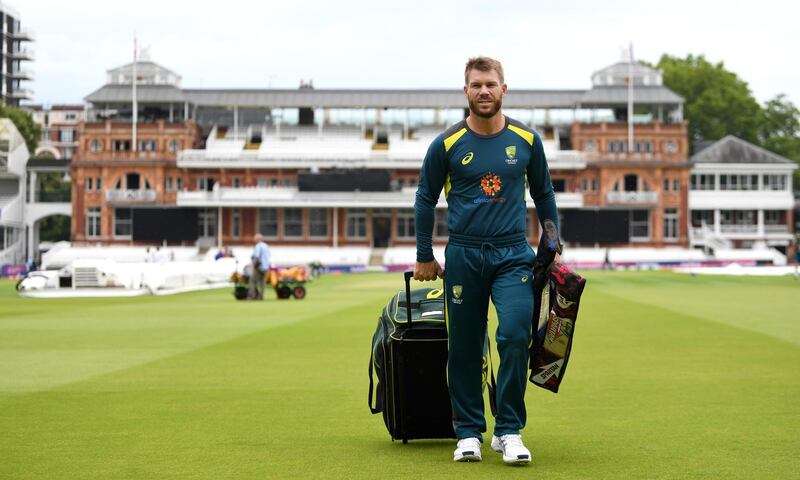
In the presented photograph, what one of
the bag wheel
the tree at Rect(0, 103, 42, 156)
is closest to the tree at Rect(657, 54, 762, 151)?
the tree at Rect(0, 103, 42, 156)

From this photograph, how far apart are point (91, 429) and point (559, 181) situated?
264 ft

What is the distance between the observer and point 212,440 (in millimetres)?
7383

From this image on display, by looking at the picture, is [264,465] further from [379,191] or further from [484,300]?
[379,191]

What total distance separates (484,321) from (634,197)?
79.8m

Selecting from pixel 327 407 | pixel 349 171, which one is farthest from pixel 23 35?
pixel 327 407

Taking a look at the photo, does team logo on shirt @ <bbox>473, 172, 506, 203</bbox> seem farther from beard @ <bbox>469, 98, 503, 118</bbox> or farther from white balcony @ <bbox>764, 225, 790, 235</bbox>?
white balcony @ <bbox>764, 225, 790, 235</bbox>

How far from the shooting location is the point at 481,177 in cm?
664

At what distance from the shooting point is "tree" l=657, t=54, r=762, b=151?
105 metres

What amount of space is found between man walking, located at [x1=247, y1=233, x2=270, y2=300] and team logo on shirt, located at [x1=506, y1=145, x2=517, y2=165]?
2224 cm

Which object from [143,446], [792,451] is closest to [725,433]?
[792,451]

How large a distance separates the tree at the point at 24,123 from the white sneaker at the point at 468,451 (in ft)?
306

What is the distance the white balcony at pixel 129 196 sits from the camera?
277 ft

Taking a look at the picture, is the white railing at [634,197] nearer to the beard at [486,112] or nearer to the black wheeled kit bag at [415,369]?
the black wheeled kit bag at [415,369]

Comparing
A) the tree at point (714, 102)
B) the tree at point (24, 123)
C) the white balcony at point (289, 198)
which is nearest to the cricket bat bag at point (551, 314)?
the white balcony at point (289, 198)
